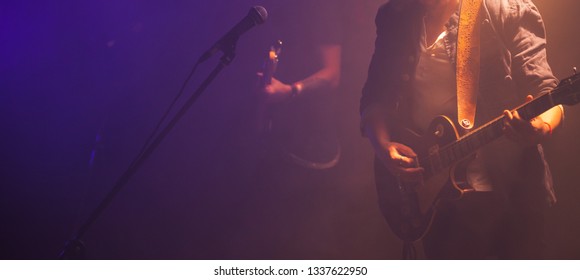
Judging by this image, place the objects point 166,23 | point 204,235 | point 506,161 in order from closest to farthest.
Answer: point 506,161 → point 204,235 → point 166,23

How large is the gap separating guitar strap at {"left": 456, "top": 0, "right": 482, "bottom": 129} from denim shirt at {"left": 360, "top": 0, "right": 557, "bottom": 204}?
2 cm

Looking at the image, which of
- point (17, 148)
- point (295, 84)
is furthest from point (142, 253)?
point (295, 84)

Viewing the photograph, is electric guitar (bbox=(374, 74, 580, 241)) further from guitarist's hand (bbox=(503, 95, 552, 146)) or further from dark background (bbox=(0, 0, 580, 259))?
dark background (bbox=(0, 0, 580, 259))

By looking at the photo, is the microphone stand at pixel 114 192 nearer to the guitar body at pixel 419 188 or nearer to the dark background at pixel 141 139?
the dark background at pixel 141 139

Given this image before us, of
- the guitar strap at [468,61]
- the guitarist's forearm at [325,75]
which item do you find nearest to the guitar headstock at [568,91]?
the guitar strap at [468,61]

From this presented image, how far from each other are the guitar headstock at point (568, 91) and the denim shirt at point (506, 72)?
99 millimetres

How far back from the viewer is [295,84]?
1.58 metres

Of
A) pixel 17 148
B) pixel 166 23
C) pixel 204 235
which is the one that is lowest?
pixel 204 235

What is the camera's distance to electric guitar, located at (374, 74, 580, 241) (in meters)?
0.92

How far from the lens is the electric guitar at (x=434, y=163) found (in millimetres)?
918

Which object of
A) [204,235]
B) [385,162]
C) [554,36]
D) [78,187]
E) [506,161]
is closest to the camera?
[506,161]

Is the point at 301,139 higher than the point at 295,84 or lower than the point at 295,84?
lower

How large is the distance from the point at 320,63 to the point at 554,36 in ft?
2.55
